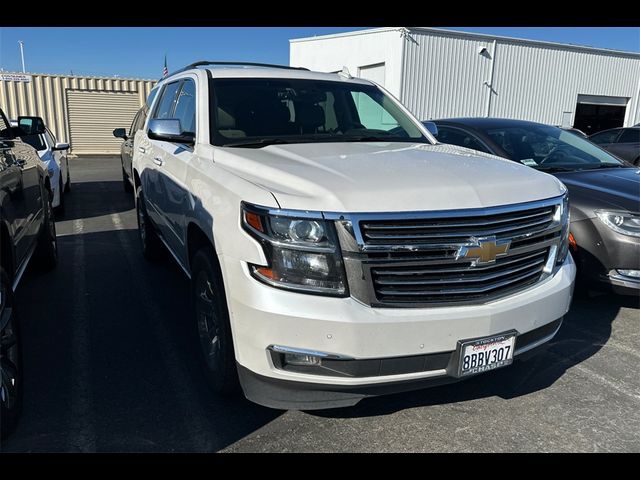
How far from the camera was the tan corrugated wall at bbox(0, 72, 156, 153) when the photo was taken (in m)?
20.1

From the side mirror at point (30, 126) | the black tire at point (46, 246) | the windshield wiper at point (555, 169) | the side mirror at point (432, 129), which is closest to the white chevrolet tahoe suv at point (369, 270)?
the side mirror at point (432, 129)

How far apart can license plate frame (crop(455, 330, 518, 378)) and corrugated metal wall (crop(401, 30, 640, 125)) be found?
1603cm

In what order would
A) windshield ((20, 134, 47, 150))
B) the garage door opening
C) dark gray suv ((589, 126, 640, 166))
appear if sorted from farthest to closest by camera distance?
the garage door opening
dark gray suv ((589, 126, 640, 166))
windshield ((20, 134, 47, 150))

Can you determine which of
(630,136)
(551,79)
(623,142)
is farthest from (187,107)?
(551,79)

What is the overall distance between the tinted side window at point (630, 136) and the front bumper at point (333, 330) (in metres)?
11.8

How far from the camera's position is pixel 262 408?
297cm

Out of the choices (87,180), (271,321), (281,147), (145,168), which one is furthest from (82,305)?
(87,180)

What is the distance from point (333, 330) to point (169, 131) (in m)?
2.05

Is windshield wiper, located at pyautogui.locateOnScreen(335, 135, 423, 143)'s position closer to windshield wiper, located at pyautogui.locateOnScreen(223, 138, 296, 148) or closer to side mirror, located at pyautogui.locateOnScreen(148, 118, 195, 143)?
windshield wiper, located at pyautogui.locateOnScreen(223, 138, 296, 148)

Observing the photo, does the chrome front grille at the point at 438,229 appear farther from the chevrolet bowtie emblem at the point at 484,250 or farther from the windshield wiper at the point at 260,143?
the windshield wiper at the point at 260,143

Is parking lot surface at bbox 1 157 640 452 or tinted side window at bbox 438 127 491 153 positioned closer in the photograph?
parking lot surface at bbox 1 157 640 452

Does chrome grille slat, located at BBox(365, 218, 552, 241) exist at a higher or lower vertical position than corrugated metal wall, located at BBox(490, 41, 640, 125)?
lower

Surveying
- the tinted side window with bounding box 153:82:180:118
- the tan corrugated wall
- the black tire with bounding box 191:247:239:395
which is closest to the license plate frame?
the black tire with bounding box 191:247:239:395

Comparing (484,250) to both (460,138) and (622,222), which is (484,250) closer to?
(622,222)
